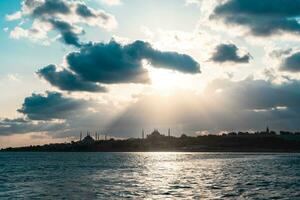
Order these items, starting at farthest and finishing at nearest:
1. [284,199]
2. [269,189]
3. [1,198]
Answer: [269,189] < [1,198] < [284,199]

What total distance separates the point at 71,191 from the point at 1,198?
1090 centimetres

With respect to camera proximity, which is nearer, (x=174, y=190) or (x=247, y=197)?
(x=247, y=197)

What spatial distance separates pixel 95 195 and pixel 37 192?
36.4 ft

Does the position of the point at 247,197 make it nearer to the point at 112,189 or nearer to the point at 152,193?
the point at 152,193

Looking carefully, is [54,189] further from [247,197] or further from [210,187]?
[247,197]

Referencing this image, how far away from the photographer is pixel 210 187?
241ft

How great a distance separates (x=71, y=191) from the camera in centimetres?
7006

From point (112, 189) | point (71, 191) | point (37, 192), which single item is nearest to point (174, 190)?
point (112, 189)

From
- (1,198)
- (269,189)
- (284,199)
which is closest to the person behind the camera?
(284,199)

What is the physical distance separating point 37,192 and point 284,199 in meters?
36.4

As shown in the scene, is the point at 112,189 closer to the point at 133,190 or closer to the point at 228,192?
the point at 133,190

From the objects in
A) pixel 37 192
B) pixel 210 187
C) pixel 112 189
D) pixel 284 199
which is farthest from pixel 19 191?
pixel 284 199

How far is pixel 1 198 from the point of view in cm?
6322

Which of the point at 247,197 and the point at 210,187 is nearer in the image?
the point at 247,197
